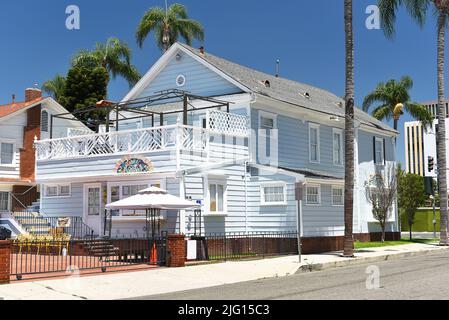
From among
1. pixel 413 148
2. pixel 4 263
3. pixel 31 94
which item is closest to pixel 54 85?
pixel 31 94

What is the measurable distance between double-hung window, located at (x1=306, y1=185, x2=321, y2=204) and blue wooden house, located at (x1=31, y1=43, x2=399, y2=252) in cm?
4

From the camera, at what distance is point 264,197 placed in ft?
83.9

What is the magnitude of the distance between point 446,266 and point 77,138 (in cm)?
1480

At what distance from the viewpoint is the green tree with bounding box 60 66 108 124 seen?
44.7 m

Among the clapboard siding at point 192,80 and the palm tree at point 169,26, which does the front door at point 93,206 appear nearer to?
the clapboard siding at point 192,80

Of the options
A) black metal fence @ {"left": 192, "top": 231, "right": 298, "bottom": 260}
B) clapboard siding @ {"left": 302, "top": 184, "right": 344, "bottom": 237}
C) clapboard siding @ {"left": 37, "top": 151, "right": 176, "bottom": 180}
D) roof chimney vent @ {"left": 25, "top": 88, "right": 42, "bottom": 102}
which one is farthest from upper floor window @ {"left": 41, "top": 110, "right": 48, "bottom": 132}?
clapboard siding @ {"left": 302, "top": 184, "right": 344, "bottom": 237}

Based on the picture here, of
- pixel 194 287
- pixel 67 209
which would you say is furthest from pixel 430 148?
pixel 194 287

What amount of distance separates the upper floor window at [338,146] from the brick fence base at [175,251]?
15.1 metres

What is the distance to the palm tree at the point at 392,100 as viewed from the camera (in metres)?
44.7

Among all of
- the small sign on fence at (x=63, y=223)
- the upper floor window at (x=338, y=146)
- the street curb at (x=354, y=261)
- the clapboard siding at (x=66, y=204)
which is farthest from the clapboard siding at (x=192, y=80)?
the street curb at (x=354, y=261)

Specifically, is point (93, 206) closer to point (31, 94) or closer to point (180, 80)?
point (180, 80)

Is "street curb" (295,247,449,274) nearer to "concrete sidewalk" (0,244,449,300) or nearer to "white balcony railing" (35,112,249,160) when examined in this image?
"concrete sidewalk" (0,244,449,300)

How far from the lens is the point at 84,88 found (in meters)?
44.7

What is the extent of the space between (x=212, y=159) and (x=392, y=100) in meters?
26.0
